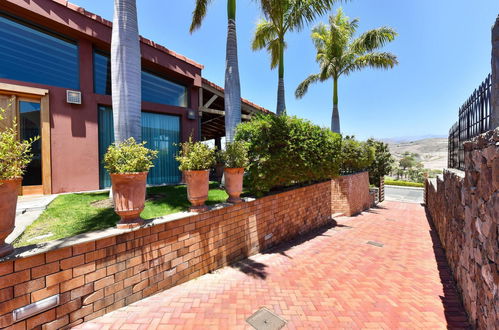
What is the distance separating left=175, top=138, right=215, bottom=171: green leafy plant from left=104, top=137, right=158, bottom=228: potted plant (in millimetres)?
758

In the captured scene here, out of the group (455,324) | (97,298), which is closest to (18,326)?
(97,298)

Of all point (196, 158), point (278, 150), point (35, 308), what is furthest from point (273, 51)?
point (35, 308)

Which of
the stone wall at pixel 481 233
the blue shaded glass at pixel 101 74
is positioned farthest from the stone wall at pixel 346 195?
the blue shaded glass at pixel 101 74

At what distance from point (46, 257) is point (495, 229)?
4.79 meters

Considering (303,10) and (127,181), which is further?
(303,10)

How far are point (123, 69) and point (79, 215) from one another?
3095mm

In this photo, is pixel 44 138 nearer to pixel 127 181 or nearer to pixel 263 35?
pixel 127 181

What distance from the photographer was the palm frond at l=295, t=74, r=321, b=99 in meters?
14.4

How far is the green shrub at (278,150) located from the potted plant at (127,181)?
263cm

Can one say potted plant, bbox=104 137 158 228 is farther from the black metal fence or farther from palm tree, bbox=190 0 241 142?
the black metal fence

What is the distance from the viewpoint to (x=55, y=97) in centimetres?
570

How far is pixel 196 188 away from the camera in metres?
3.56

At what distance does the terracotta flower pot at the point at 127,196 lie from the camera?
8.91 feet

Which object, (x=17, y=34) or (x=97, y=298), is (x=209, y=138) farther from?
(x=97, y=298)
